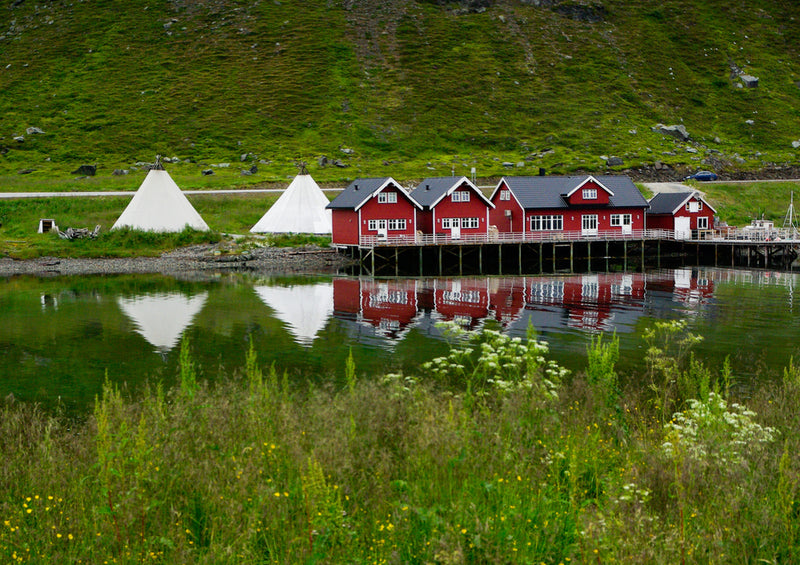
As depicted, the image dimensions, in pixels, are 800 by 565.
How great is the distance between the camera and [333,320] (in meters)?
40.9

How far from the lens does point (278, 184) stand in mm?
90062

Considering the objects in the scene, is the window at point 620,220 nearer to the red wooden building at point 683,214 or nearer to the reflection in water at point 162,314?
the red wooden building at point 683,214

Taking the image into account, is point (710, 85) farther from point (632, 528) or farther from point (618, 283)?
point (632, 528)

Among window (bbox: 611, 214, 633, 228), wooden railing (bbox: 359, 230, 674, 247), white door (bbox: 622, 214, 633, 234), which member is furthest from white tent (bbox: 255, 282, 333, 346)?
white door (bbox: 622, 214, 633, 234)

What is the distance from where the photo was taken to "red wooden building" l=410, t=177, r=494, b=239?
69.4 meters

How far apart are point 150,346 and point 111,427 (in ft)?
63.8

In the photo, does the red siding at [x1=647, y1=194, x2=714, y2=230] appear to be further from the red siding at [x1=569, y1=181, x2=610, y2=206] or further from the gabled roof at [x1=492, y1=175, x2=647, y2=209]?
the red siding at [x1=569, y1=181, x2=610, y2=206]

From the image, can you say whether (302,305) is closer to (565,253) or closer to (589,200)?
(589,200)

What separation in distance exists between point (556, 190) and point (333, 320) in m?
37.4

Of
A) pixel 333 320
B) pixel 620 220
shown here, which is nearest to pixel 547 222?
pixel 620 220

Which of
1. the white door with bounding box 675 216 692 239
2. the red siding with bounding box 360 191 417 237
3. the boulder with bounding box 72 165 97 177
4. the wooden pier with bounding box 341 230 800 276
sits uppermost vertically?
the boulder with bounding box 72 165 97 177

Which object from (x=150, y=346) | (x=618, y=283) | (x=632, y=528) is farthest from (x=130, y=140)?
(x=632, y=528)

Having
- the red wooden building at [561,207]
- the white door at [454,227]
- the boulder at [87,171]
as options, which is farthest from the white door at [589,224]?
the boulder at [87,171]

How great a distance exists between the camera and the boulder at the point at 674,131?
12188cm
